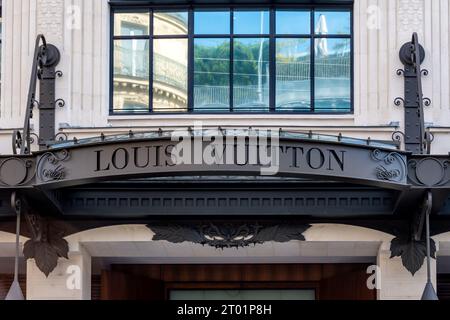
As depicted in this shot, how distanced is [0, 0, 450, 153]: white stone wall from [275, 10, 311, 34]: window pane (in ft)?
2.77

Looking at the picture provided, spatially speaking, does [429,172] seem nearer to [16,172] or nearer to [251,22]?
[251,22]

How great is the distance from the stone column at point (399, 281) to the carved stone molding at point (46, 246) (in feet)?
16.5

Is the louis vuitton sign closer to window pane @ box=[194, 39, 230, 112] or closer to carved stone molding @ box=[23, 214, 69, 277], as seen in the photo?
carved stone molding @ box=[23, 214, 69, 277]

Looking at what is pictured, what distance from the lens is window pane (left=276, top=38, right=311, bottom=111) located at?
69.9ft

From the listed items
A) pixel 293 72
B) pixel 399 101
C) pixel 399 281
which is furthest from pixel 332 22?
pixel 399 281

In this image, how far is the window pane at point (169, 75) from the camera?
21375mm

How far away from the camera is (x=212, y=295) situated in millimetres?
23078

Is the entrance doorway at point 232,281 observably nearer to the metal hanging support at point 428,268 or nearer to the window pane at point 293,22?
the metal hanging support at point 428,268

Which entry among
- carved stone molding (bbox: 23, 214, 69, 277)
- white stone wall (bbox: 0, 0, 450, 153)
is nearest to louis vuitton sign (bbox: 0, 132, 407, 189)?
carved stone molding (bbox: 23, 214, 69, 277)

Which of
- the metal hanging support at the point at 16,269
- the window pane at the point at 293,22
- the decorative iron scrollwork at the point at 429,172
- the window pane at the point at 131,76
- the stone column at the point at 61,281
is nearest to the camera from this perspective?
the metal hanging support at the point at 16,269

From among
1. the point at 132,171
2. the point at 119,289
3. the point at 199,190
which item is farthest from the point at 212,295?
the point at 132,171

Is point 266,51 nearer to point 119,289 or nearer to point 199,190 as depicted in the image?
point 199,190

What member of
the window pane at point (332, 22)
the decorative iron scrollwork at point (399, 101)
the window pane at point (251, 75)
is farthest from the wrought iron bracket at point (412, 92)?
the window pane at point (251, 75)
